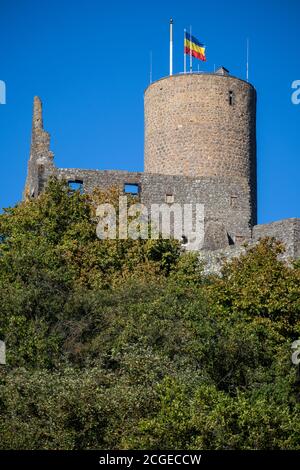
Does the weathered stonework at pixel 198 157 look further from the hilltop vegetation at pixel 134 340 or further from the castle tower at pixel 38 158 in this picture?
the hilltop vegetation at pixel 134 340

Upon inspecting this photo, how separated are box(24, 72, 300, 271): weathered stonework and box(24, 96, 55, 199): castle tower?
0.03 m

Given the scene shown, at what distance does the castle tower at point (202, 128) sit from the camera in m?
47.7

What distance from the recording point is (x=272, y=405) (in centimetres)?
2897

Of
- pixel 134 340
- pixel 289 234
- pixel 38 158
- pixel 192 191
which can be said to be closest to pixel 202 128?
pixel 192 191

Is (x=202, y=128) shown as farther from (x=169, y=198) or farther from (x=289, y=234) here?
(x=289, y=234)

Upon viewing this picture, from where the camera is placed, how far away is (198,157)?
1874 inches

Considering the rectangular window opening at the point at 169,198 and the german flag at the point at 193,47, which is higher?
the german flag at the point at 193,47

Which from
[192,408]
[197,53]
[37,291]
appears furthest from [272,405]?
[197,53]

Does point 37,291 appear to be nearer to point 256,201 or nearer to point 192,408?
point 192,408

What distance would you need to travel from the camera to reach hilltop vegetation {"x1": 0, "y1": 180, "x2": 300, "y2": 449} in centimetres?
2777

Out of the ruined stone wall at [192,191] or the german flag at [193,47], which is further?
the german flag at [193,47]

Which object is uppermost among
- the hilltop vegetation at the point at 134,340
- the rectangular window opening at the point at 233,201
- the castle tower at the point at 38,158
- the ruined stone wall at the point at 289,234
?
the castle tower at the point at 38,158

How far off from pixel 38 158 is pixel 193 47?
9.18 m

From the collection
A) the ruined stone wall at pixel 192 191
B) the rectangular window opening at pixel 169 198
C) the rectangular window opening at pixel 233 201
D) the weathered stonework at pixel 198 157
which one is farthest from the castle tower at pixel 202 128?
the rectangular window opening at pixel 169 198
